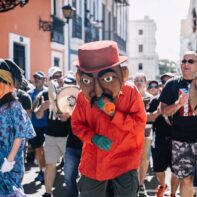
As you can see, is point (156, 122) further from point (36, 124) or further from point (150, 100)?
point (36, 124)

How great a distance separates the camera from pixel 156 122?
18.6 feet

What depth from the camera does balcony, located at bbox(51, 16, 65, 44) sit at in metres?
14.0

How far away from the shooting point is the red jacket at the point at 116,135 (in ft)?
11.2

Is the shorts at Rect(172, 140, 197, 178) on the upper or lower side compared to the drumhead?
lower

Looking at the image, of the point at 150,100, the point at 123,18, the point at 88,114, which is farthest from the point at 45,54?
the point at 123,18

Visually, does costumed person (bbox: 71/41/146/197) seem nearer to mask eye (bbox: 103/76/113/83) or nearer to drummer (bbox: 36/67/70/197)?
mask eye (bbox: 103/76/113/83)

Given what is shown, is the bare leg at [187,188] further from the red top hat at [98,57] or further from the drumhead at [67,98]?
the red top hat at [98,57]

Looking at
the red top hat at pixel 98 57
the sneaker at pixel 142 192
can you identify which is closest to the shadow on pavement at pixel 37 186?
the sneaker at pixel 142 192

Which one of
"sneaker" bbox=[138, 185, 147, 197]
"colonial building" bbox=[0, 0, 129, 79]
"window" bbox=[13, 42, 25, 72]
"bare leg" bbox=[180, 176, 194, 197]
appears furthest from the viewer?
"window" bbox=[13, 42, 25, 72]

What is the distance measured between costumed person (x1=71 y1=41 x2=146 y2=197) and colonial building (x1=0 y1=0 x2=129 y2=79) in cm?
578

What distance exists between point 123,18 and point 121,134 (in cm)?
3083

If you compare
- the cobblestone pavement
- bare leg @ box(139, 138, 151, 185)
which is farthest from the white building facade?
bare leg @ box(139, 138, 151, 185)

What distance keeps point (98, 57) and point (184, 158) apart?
1.78 meters

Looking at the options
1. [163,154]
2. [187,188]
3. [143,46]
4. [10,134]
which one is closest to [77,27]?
[163,154]
